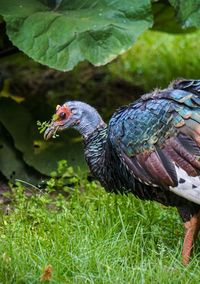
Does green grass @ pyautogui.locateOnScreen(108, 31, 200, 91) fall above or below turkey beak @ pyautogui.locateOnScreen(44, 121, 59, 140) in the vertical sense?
below

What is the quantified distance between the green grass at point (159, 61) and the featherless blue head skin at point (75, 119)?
8.91 ft

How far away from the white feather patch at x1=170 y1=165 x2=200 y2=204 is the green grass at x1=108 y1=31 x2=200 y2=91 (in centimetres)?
A: 321

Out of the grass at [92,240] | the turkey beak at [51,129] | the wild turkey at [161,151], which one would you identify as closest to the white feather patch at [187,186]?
the wild turkey at [161,151]

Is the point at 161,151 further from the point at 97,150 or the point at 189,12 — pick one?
the point at 189,12

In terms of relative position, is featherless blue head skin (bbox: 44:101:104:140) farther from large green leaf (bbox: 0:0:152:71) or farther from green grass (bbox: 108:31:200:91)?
green grass (bbox: 108:31:200:91)

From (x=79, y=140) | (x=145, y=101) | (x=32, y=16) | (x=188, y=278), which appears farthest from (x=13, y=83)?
(x=188, y=278)

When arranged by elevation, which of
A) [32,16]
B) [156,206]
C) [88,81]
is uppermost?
[32,16]

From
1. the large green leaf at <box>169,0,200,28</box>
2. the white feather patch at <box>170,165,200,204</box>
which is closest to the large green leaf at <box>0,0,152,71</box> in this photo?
the large green leaf at <box>169,0,200,28</box>

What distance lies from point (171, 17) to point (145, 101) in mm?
2470

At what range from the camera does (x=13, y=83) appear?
23.9ft

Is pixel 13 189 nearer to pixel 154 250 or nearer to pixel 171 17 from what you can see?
pixel 154 250

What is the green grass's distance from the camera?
7449mm

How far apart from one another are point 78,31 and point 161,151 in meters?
1.51

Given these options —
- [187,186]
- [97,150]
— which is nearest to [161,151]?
[187,186]
